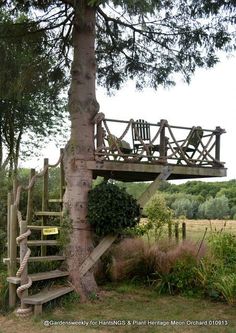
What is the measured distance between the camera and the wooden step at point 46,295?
22.6 ft

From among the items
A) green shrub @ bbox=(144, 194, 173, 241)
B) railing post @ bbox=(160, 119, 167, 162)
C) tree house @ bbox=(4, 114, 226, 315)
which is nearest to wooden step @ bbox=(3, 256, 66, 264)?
tree house @ bbox=(4, 114, 226, 315)

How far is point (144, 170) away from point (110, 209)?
3.66 feet

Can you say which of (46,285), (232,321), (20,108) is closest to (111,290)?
(46,285)

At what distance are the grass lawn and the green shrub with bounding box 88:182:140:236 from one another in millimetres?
1337

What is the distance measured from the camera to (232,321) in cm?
669

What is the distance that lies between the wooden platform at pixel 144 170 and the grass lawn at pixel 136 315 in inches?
94.1

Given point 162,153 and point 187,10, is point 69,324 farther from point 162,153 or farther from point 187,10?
point 187,10

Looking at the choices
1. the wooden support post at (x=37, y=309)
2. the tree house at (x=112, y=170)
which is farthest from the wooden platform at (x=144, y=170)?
the wooden support post at (x=37, y=309)

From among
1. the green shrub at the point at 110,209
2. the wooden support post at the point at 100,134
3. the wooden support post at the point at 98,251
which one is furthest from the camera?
the wooden support post at the point at 100,134

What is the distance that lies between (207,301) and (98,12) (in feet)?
21.1

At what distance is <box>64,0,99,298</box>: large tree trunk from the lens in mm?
8203

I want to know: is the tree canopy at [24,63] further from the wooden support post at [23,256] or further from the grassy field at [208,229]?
the grassy field at [208,229]

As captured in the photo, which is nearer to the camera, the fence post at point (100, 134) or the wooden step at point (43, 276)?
the wooden step at point (43, 276)

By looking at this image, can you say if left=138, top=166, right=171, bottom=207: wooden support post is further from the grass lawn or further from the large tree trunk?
the grass lawn
